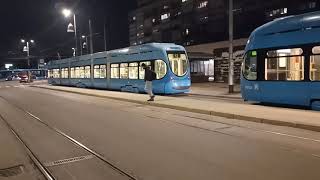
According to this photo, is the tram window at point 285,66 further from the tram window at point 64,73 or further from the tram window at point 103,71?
the tram window at point 64,73

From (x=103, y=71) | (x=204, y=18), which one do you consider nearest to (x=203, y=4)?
(x=204, y=18)

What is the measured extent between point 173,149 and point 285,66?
29.1 feet

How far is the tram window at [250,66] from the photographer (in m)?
18.0

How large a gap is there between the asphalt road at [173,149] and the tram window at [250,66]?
161 inches

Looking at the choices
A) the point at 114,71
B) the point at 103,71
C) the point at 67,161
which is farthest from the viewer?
the point at 103,71

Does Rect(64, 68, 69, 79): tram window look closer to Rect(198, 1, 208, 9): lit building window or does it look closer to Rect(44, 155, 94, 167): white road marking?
Rect(198, 1, 208, 9): lit building window

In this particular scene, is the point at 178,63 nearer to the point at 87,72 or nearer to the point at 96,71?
the point at 96,71

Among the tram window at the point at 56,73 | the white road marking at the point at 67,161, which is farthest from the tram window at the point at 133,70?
the tram window at the point at 56,73

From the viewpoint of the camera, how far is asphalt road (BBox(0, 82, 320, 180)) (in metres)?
7.34

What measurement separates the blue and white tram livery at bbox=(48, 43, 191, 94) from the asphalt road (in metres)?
10.6

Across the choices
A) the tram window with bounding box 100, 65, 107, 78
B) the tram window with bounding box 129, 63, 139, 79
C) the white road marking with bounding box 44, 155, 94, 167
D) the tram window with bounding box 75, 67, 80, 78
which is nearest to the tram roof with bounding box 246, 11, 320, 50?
the white road marking with bounding box 44, 155, 94, 167

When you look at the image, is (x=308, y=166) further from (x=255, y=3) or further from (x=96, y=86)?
(x=255, y=3)

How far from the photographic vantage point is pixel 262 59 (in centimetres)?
1770

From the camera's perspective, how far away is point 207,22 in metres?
72.2
